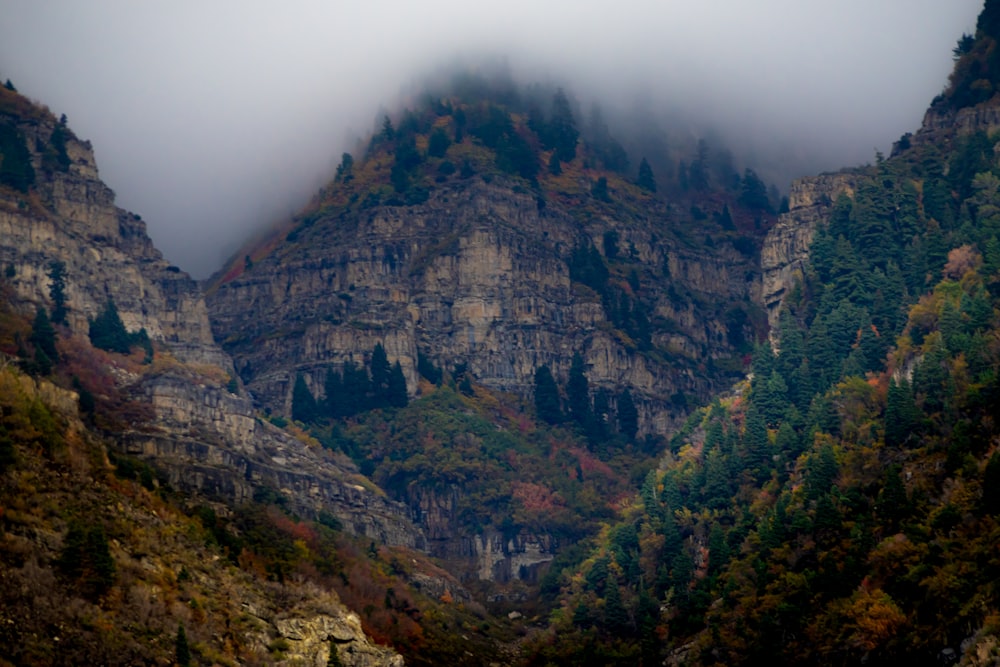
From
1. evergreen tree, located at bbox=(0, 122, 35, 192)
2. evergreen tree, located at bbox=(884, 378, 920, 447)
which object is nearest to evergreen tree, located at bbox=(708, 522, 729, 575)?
evergreen tree, located at bbox=(884, 378, 920, 447)

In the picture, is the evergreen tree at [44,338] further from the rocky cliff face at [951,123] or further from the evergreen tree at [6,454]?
the rocky cliff face at [951,123]

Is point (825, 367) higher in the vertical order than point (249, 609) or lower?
higher

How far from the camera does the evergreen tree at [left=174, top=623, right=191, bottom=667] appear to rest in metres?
103

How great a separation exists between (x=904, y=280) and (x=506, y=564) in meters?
51.7

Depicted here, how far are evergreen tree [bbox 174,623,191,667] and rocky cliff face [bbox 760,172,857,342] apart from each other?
315 feet

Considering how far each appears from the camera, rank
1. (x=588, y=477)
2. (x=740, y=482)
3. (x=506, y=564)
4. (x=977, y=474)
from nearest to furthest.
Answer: (x=977, y=474) < (x=740, y=482) < (x=506, y=564) < (x=588, y=477)

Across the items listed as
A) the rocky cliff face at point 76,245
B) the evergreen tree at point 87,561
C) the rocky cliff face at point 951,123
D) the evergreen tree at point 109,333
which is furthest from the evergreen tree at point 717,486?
the rocky cliff face at point 76,245

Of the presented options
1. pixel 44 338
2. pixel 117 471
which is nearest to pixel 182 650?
pixel 117 471

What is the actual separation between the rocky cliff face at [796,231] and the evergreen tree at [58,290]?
7482 cm

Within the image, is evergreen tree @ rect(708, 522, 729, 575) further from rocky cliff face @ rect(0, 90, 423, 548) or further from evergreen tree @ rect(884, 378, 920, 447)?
rocky cliff face @ rect(0, 90, 423, 548)

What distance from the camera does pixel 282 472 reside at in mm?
161375

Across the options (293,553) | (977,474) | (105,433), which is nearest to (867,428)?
(977,474)

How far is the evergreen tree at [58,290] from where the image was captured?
169750 mm

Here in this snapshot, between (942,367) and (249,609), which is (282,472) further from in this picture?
(942,367)
